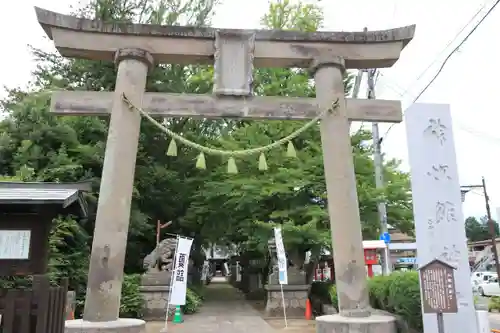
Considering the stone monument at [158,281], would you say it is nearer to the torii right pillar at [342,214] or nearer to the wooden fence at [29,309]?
the torii right pillar at [342,214]

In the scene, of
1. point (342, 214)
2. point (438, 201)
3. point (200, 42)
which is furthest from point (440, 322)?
point (200, 42)

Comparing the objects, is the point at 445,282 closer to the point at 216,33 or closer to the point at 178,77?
the point at 216,33

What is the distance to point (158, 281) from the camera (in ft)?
50.8

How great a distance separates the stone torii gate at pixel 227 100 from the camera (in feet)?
25.7

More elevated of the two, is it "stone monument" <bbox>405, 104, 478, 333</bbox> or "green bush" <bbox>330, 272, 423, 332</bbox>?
"stone monument" <bbox>405, 104, 478, 333</bbox>

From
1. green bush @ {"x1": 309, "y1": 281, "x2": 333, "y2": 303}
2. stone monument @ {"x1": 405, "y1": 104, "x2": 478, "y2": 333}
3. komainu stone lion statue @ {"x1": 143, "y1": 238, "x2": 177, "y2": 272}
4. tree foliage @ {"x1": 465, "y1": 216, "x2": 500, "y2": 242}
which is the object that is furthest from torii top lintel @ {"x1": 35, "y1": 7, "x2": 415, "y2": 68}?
tree foliage @ {"x1": 465, "y1": 216, "x2": 500, "y2": 242}

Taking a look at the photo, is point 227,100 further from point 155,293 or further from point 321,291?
point 321,291

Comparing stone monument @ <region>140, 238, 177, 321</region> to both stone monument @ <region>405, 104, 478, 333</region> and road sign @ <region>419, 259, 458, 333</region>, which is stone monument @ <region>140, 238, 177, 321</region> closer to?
stone monument @ <region>405, 104, 478, 333</region>

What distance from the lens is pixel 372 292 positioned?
1036cm

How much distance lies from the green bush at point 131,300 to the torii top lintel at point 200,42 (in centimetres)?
896

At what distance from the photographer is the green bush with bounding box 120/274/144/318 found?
568 inches

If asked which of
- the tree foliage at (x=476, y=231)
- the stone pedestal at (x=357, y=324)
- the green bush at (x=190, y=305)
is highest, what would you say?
the tree foliage at (x=476, y=231)

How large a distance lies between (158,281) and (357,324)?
9.80 m

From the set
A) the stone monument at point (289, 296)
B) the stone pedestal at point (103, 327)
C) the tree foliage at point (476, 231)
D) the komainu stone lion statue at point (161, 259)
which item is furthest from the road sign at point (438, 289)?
the tree foliage at point (476, 231)
